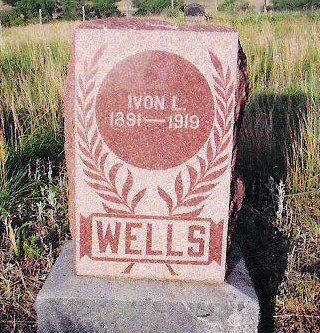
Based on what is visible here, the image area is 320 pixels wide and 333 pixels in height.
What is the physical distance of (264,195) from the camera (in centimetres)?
294

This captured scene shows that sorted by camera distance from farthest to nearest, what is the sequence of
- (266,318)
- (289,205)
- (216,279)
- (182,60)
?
(289,205), (266,318), (216,279), (182,60)

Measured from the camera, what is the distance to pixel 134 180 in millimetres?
1934

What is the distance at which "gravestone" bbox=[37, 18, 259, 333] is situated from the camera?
1.85m

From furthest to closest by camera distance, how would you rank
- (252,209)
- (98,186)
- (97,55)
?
(252,209) < (98,186) < (97,55)

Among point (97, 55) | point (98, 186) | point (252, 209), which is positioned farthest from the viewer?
point (252, 209)

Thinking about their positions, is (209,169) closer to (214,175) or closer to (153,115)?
(214,175)

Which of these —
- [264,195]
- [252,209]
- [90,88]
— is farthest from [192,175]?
[264,195]

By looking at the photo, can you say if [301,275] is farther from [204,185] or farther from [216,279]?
[204,185]

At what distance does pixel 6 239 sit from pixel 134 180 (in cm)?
87

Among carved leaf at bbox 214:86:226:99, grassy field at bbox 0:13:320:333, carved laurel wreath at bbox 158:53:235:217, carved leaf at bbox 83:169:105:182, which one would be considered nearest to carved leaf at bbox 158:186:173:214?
carved laurel wreath at bbox 158:53:235:217

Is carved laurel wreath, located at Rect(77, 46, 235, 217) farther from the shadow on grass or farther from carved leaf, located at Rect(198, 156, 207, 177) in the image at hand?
Result: the shadow on grass

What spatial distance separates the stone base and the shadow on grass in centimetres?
31

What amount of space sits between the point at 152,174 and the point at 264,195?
1.19 m

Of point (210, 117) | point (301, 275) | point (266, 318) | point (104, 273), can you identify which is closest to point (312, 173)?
point (301, 275)
